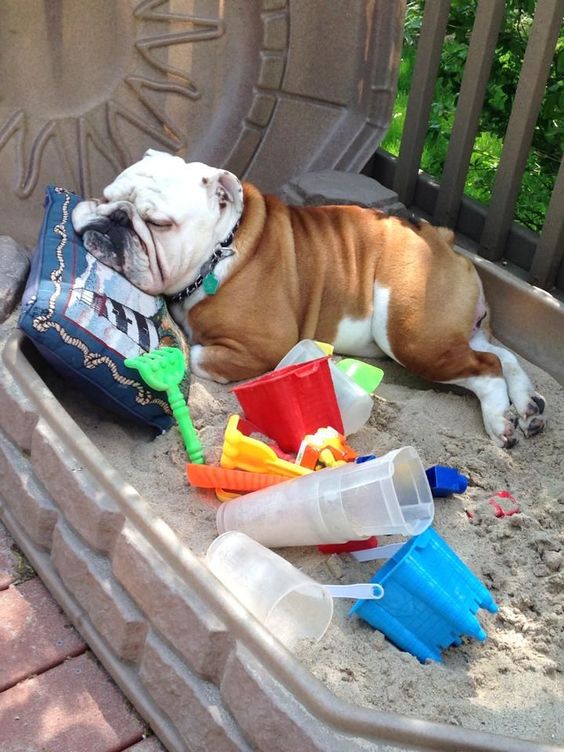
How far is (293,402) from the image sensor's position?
102 inches

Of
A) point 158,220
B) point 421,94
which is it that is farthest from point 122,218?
point 421,94

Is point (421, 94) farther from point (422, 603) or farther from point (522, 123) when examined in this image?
point (422, 603)

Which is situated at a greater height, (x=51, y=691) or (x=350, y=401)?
(x=350, y=401)

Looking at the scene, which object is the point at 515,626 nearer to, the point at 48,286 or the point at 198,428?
the point at 198,428

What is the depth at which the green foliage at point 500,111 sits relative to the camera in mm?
4227

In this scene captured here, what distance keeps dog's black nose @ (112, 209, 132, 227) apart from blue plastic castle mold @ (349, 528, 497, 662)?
1359mm

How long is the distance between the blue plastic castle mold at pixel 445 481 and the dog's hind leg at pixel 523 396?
0.47 metres

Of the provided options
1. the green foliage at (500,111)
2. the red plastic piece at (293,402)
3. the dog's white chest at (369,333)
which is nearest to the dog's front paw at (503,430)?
the dog's white chest at (369,333)

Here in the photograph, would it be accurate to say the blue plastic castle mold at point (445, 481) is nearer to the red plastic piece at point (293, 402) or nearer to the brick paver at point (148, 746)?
the red plastic piece at point (293, 402)

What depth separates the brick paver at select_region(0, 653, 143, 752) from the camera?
2.05m

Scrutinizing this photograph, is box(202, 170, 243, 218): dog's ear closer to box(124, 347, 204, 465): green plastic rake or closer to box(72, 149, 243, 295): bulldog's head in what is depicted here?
box(72, 149, 243, 295): bulldog's head

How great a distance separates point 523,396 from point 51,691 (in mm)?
1732

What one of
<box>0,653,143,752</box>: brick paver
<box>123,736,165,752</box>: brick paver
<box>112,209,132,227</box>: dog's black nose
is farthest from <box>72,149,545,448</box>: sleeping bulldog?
<box>123,736,165,752</box>: brick paver

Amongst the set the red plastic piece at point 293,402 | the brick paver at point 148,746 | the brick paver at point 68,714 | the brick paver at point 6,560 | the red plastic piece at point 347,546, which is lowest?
the brick paver at point 148,746
